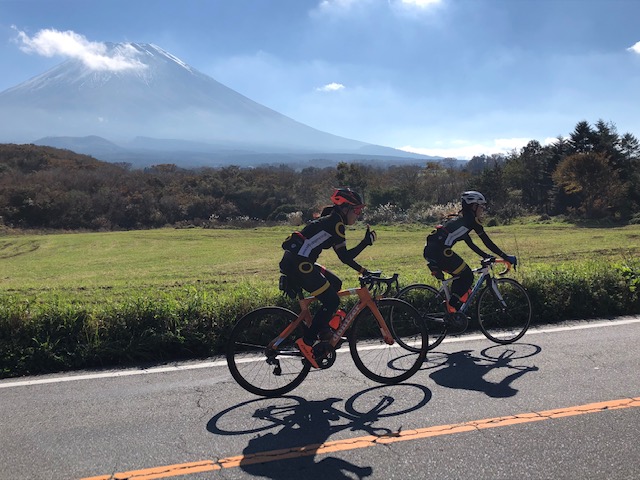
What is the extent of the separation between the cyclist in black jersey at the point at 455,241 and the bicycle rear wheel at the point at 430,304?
0.57ft

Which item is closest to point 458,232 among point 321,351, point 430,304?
point 430,304

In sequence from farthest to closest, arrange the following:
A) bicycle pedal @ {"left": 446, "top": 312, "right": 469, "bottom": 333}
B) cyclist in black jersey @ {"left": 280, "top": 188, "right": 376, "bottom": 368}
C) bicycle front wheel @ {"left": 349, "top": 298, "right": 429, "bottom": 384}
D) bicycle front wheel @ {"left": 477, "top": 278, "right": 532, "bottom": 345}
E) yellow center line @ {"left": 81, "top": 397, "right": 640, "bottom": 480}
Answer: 1. bicycle front wheel @ {"left": 477, "top": 278, "right": 532, "bottom": 345}
2. bicycle pedal @ {"left": 446, "top": 312, "right": 469, "bottom": 333}
3. bicycle front wheel @ {"left": 349, "top": 298, "right": 429, "bottom": 384}
4. cyclist in black jersey @ {"left": 280, "top": 188, "right": 376, "bottom": 368}
5. yellow center line @ {"left": 81, "top": 397, "right": 640, "bottom": 480}

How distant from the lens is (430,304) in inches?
235

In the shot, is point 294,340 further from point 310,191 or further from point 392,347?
point 310,191

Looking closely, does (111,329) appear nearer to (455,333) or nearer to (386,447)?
(386,447)

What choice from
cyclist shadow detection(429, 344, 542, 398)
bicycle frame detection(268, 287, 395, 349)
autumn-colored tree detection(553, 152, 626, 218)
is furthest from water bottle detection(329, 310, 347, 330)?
autumn-colored tree detection(553, 152, 626, 218)

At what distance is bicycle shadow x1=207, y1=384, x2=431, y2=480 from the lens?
310 centimetres

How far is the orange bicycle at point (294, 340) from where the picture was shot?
4324 millimetres

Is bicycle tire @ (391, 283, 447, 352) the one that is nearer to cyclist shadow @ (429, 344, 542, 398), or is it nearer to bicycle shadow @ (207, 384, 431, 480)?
cyclist shadow @ (429, 344, 542, 398)

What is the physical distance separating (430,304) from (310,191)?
4613 centimetres

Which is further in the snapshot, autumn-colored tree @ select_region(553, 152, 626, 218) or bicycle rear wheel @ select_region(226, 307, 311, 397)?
autumn-colored tree @ select_region(553, 152, 626, 218)

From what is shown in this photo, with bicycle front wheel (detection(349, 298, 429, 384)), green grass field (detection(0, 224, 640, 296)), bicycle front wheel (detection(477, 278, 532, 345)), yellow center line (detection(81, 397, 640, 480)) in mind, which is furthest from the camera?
green grass field (detection(0, 224, 640, 296))

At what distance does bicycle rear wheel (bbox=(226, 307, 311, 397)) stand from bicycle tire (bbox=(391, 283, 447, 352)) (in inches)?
75.9

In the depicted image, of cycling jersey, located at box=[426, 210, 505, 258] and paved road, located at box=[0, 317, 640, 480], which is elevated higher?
cycling jersey, located at box=[426, 210, 505, 258]
